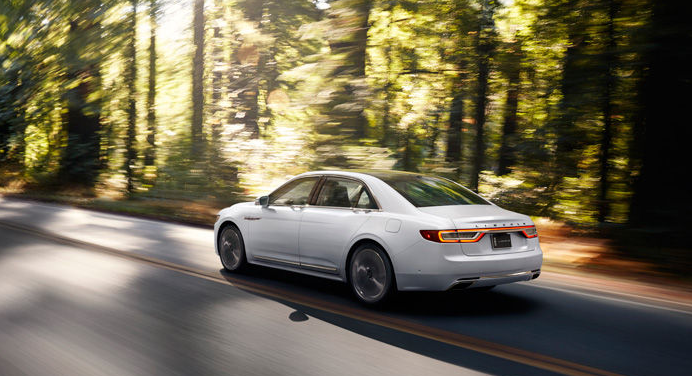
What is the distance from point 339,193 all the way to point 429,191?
1072 mm

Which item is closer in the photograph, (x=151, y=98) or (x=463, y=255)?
(x=463, y=255)

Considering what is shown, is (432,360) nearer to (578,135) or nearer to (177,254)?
(177,254)

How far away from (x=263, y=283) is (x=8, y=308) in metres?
2.81

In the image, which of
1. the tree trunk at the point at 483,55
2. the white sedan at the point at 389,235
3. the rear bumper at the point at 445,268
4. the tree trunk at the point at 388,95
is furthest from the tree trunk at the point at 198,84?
the rear bumper at the point at 445,268

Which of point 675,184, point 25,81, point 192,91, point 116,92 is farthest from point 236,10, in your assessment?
point 675,184

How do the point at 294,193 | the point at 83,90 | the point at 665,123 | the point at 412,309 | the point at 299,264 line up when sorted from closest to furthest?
the point at 412,309
the point at 299,264
the point at 294,193
the point at 665,123
the point at 83,90

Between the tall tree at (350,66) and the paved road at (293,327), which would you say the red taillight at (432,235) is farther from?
the tall tree at (350,66)

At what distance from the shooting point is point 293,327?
566cm

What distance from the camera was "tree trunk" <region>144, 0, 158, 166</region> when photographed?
23.8 meters

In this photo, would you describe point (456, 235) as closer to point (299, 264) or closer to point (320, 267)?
point (320, 267)

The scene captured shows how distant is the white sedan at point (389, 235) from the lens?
5.96 metres

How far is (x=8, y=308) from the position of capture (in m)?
6.19

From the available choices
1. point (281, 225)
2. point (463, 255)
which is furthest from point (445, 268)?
point (281, 225)

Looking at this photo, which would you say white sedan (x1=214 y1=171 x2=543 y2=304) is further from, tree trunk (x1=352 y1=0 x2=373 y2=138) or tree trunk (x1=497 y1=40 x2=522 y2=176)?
tree trunk (x1=352 y1=0 x2=373 y2=138)
